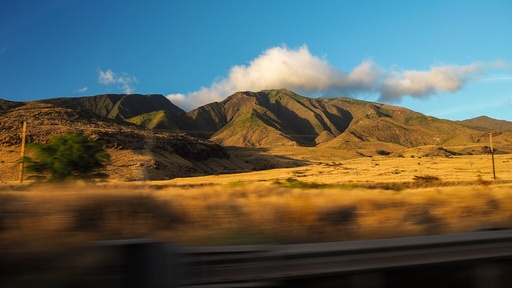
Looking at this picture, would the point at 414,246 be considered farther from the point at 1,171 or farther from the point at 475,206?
the point at 1,171

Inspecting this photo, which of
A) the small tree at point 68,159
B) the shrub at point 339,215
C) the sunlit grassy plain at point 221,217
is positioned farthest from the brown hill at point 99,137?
the shrub at point 339,215

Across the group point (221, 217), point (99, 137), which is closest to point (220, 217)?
point (221, 217)

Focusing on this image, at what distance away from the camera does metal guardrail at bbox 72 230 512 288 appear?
3.68m

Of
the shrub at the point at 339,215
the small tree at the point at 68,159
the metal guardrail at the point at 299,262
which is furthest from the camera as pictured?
the small tree at the point at 68,159

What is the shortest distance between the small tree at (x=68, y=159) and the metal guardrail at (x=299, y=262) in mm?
12386

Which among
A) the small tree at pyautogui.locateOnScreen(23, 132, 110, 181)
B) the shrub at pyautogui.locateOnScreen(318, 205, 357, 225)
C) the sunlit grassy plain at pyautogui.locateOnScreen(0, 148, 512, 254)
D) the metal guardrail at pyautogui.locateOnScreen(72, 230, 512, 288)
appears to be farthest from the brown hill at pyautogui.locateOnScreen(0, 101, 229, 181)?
the metal guardrail at pyautogui.locateOnScreen(72, 230, 512, 288)

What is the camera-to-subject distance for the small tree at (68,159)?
1523cm

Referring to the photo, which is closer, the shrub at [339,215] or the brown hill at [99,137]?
the shrub at [339,215]

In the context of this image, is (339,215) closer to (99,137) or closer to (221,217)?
(221,217)

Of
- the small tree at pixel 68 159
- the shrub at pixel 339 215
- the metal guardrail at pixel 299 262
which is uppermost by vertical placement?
the small tree at pixel 68 159

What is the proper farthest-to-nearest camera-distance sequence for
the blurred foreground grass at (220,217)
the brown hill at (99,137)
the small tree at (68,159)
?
1. the brown hill at (99,137)
2. the small tree at (68,159)
3. the blurred foreground grass at (220,217)

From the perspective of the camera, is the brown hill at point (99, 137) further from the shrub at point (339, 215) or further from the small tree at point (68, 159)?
the shrub at point (339, 215)

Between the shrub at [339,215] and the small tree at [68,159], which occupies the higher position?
the small tree at [68,159]

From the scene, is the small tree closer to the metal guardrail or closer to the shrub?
the shrub
